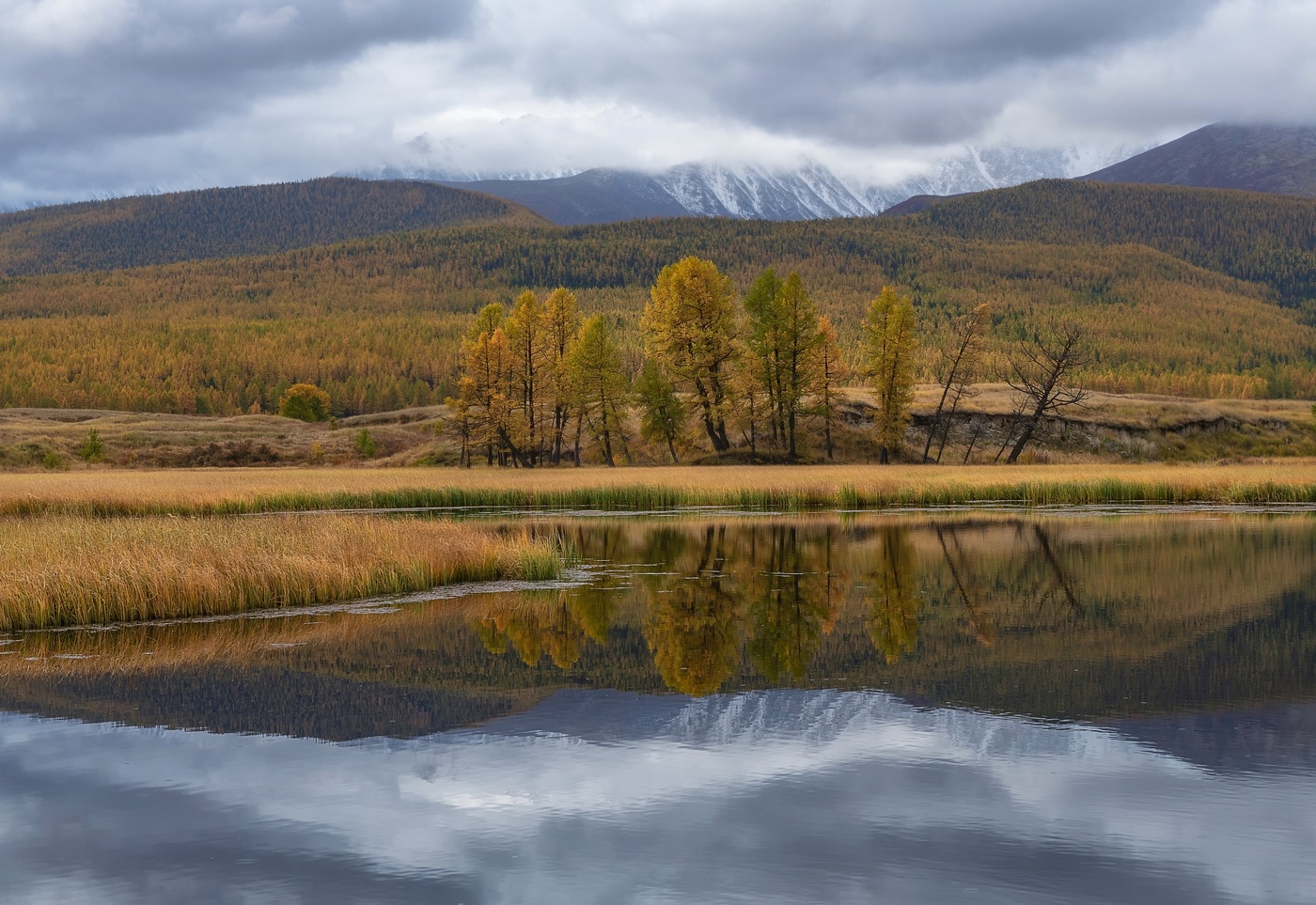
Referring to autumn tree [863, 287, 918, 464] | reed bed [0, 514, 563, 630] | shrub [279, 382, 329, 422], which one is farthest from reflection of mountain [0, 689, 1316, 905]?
shrub [279, 382, 329, 422]

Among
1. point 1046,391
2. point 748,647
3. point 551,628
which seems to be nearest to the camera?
point 748,647

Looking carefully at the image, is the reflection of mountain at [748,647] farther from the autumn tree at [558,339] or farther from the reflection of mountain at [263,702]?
the autumn tree at [558,339]

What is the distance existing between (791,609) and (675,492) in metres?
26.1

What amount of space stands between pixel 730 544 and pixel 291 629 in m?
16.4

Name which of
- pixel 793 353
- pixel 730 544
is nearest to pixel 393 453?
pixel 793 353

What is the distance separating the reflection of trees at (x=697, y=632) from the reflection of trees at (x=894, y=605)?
7.47 feet

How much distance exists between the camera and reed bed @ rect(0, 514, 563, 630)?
20.0m

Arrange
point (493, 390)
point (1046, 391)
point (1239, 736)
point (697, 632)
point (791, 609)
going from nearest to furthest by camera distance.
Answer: point (1239, 736) < point (697, 632) < point (791, 609) < point (493, 390) < point (1046, 391)

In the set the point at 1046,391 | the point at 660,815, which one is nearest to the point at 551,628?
the point at 660,815

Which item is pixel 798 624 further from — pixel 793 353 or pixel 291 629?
pixel 793 353

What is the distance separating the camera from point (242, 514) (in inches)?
1657

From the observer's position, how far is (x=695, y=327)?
70875 mm

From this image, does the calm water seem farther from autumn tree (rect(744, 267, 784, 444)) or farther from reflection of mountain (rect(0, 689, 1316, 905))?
autumn tree (rect(744, 267, 784, 444))

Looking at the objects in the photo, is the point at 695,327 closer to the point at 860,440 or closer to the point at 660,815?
the point at 860,440
